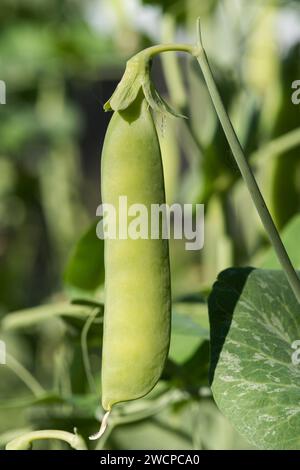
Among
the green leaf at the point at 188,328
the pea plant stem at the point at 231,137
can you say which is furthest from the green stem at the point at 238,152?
the green leaf at the point at 188,328

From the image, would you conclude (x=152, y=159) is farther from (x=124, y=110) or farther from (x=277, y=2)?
(x=277, y=2)

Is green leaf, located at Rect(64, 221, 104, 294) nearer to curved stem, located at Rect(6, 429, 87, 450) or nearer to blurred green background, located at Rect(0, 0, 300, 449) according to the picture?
blurred green background, located at Rect(0, 0, 300, 449)

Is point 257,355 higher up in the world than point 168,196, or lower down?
lower down

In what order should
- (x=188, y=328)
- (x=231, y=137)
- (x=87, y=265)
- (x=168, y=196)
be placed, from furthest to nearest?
(x=168, y=196)
(x=87, y=265)
(x=188, y=328)
(x=231, y=137)

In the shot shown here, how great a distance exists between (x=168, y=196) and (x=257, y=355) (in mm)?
632

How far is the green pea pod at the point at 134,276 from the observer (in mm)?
414

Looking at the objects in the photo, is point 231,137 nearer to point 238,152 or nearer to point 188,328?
point 238,152

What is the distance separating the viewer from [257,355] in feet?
1.51

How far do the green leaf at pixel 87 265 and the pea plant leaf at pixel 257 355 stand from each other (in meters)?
0.20

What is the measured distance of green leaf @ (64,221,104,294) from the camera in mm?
664

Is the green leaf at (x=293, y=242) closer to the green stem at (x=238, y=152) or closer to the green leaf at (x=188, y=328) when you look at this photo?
the green leaf at (x=188, y=328)

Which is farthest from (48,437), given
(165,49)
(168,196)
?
(168,196)

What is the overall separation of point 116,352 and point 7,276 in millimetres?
1294
